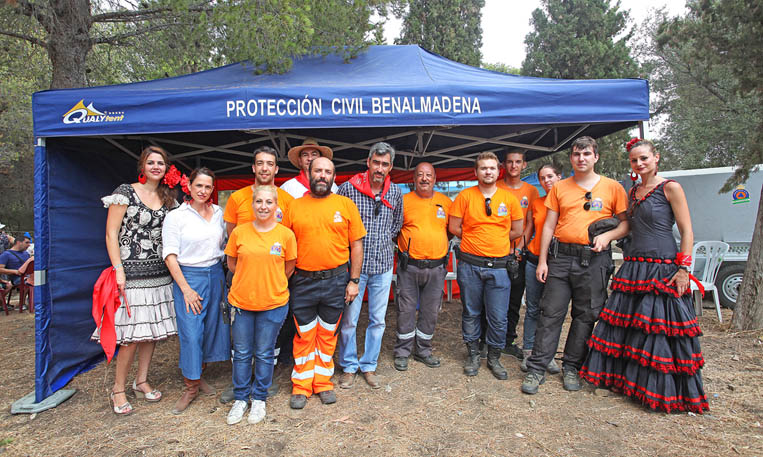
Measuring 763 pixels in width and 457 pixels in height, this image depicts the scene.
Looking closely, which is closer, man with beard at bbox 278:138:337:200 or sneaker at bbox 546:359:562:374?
man with beard at bbox 278:138:337:200

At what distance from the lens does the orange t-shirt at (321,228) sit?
9.43ft

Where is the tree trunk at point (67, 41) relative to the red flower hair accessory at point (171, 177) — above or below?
above

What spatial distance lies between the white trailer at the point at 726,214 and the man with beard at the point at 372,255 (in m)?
5.82

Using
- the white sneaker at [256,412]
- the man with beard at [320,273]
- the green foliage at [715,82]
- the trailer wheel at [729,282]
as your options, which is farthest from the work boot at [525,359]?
the trailer wheel at [729,282]

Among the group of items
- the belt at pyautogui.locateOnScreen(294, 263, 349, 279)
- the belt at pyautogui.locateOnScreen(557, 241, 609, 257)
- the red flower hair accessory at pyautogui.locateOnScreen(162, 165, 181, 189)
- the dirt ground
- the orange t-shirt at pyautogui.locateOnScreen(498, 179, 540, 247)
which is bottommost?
the dirt ground

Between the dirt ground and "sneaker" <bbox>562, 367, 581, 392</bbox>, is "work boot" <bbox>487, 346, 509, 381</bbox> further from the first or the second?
"sneaker" <bbox>562, 367, 581, 392</bbox>

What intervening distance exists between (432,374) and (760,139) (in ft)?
14.4

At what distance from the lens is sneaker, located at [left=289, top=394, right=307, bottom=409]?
2.91 metres

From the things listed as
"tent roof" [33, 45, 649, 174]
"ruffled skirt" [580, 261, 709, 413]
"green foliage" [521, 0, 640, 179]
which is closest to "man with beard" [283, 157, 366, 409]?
"tent roof" [33, 45, 649, 174]

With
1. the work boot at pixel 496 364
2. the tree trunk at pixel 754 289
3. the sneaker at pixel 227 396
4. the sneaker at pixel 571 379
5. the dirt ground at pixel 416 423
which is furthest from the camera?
the tree trunk at pixel 754 289

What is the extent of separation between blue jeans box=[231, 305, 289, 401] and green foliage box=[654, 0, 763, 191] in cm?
526

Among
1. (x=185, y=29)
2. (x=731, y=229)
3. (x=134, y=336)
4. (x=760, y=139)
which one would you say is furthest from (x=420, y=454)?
(x=731, y=229)

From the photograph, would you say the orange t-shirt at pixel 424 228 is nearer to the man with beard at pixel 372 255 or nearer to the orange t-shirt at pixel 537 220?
the man with beard at pixel 372 255

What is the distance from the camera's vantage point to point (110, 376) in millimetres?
3568
